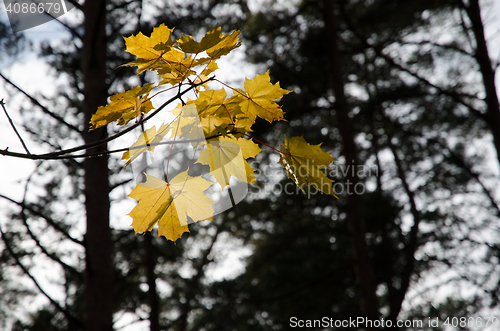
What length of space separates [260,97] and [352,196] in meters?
3.69

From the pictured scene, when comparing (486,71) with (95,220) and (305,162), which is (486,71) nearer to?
(305,162)

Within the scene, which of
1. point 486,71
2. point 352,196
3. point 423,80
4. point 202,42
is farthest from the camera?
point 352,196

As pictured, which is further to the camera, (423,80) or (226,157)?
(423,80)

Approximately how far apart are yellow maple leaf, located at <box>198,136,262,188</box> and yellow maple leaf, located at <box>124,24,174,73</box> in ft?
0.71

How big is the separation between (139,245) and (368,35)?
17.4 feet

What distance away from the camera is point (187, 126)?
64 cm

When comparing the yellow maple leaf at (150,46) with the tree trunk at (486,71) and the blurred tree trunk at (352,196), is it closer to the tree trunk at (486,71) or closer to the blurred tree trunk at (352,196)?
the blurred tree trunk at (352,196)

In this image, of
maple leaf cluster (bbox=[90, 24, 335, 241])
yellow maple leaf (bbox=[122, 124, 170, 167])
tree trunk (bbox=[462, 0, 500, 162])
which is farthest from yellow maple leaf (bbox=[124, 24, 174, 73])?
tree trunk (bbox=[462, 0, 500, 162])

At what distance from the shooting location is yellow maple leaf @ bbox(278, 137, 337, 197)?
2.37 ft

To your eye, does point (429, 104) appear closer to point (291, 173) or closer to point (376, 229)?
point (376, 229)

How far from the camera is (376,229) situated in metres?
6.73

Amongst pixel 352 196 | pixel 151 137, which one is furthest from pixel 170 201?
pixel 352 196

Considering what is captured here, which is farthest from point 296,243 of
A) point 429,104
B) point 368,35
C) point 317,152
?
point 317,152

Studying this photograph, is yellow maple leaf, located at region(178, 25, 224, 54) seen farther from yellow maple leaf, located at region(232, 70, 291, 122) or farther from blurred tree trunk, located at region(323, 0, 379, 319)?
A: blurred tree trunk, located at region(323, 0, 379, 319)
